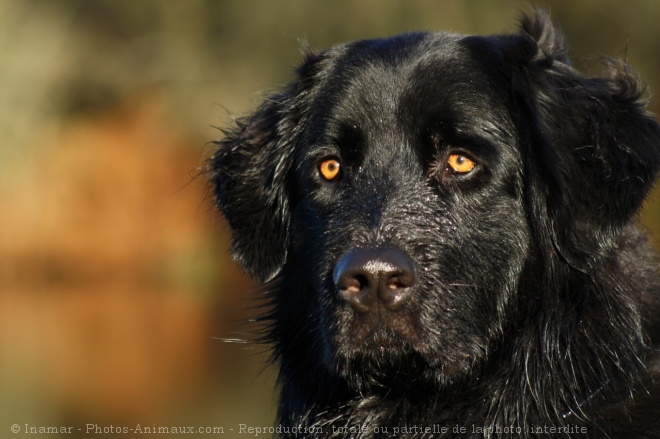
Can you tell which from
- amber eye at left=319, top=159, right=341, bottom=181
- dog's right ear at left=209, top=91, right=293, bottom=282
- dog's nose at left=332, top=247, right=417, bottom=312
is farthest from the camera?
dog's right ear at left=209, top=91, right=293, bottom=282

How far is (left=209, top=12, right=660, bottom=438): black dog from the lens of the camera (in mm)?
4488

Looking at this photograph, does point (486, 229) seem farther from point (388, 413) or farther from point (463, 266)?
point (388, 413)

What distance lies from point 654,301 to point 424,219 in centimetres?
124

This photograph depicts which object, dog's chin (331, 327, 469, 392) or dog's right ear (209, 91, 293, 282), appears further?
dog's right ear (209, 91, 293, 282)

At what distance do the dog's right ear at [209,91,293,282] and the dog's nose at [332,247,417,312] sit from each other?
1.08 m

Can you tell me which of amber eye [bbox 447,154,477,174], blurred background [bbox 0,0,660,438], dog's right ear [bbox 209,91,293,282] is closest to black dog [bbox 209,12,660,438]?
amber eye [bbox 447,154,477,174]

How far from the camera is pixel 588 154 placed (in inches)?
183

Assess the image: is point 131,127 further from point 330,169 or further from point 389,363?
point 389,363

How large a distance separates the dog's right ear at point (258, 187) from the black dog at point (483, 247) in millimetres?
314

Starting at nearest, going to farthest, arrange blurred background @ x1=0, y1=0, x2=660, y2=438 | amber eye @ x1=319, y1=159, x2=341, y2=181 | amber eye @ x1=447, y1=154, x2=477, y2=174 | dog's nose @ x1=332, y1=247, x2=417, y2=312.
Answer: dog's nose @ x1=332, y1=247, x2=417, y2=312 < amber eye @ x1=447, y1=154, x2=477, y2=174 < amber eye @ x1=319, y1=159, x2=341, y2=181 < blurred background @ x1=0, y1=0, x2=660, y2=438

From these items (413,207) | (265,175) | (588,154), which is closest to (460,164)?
(413,207)

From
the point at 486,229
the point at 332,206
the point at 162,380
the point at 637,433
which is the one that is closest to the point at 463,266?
the point at 486,229

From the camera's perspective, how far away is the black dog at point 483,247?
4488 mm

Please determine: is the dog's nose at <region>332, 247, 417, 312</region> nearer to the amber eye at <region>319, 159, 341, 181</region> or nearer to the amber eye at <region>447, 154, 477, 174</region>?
the amber eye at <region>447, 154, 477, 174</region>
